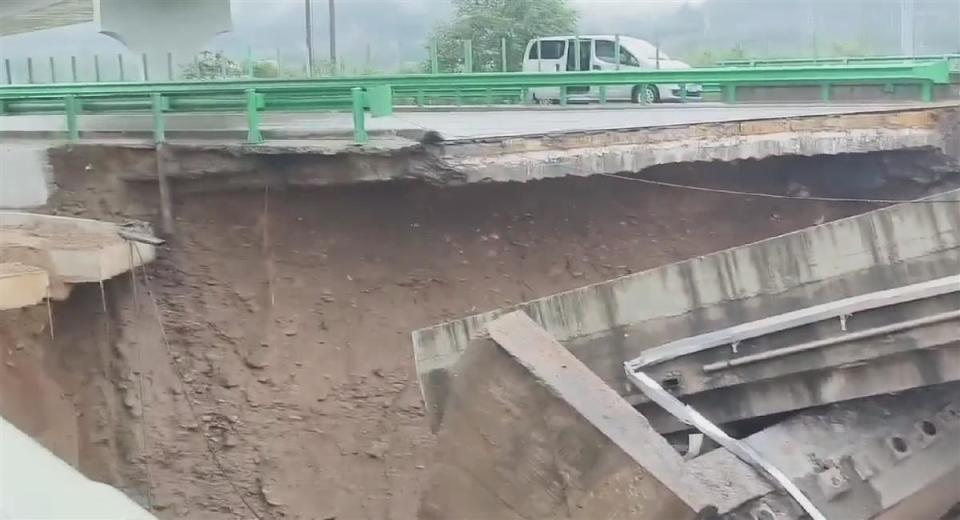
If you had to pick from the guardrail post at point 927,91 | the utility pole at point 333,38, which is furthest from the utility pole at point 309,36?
the guardrail post at point 927,91

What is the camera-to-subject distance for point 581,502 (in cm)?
354

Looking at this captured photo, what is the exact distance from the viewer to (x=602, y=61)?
55.0 feet

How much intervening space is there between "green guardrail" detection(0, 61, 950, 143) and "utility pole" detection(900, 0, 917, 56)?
2215 millimetres

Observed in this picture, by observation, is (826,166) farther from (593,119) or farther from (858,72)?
(593,119)

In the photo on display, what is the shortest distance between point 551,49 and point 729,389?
46.0 feet

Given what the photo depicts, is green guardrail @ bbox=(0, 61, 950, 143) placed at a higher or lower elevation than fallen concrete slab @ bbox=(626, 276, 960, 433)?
higher

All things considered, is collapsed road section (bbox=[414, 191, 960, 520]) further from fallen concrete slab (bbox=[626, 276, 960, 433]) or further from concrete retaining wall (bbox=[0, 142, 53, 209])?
concrete retaining wall (bbox=[0, 142, 53, 209])

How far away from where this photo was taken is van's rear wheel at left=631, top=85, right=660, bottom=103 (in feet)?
44.6

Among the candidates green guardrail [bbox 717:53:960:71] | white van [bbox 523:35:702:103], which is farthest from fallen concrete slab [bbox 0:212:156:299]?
green guardrail [bbox 717:53:960:71]

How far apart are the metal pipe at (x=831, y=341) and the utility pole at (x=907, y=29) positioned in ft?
28.0

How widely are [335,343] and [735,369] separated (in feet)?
13.2

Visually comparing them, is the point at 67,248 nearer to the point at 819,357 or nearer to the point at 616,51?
the point at 819,357

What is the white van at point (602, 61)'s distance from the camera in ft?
47.0

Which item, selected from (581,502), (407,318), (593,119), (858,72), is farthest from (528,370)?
(858,72)
